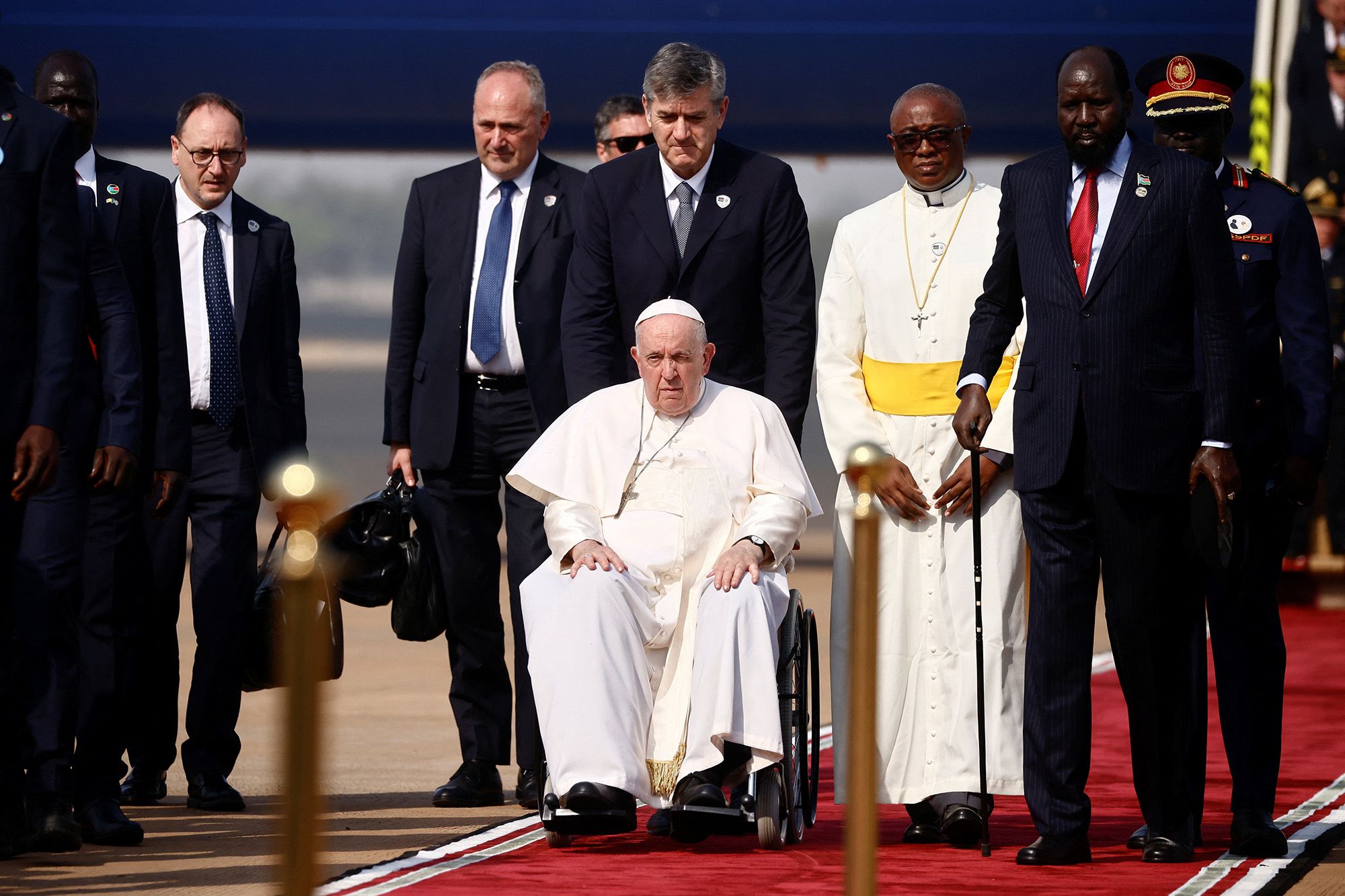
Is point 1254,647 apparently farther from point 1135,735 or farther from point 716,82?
point 716,82

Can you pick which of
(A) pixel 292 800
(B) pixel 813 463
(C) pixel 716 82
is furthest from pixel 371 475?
(A) pixel 292 800

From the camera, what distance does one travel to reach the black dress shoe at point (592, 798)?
442 cm

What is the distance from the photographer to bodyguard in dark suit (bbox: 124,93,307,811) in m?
5.39

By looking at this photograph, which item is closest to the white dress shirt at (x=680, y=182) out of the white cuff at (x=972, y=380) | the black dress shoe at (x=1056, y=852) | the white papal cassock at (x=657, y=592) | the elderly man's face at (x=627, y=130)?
the white papal cassock at (x=657, y=592)

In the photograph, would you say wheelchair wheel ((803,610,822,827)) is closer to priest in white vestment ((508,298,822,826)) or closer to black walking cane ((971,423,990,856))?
priest in white vestment ((508,298,822,826))

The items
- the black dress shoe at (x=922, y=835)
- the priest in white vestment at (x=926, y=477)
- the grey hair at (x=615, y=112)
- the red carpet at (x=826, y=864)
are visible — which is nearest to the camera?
the red carpet at (x=826, y=864)

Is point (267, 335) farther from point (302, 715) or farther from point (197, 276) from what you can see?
point (302, 715)

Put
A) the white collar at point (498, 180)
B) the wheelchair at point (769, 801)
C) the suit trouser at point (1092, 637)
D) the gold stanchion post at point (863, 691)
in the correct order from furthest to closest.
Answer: the white collar at point (498, 180) < the wheelchair at point (769, 801) < the suit trouser at point (1092, 637) < the gold stanchion post at point (863, 691)

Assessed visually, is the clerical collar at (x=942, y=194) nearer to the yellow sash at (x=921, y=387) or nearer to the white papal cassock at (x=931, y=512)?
the white papal cassock at (x=931, y=512)

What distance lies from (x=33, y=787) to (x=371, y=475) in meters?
10.1

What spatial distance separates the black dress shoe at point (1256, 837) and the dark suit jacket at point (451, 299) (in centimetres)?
200

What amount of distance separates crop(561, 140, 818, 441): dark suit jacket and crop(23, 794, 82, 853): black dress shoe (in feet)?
5.23

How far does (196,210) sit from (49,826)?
1.90 m

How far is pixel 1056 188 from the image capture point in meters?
4.54
